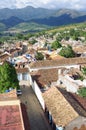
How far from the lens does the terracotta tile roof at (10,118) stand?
22.0 meters

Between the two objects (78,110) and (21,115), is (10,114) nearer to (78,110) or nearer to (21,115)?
(21,115)

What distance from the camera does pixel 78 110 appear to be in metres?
28.2

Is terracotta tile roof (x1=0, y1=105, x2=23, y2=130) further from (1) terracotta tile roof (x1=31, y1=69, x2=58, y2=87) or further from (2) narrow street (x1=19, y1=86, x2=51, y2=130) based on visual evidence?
(1) terracotta tile roof (x1=31, y1=69, x2=58, y2=87)

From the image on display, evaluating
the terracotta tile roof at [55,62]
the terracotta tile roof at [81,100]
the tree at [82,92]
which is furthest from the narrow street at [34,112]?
the terracotta tile roof at [55,62]

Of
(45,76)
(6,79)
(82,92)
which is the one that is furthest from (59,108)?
(45,76)

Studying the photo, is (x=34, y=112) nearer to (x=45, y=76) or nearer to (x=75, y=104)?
(x=75, y=104)

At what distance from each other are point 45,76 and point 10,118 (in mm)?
23601

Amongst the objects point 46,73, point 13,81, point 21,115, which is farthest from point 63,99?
point 46,73

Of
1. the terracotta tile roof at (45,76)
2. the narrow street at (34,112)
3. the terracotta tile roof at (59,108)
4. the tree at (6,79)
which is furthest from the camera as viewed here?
the terracotta tile roof at (45,76)

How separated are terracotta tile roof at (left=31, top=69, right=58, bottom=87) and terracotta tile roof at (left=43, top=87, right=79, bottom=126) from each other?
10.0 meters

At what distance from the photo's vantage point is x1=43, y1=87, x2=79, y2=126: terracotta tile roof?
86.7 feet

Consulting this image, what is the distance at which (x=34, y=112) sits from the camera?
34.4m

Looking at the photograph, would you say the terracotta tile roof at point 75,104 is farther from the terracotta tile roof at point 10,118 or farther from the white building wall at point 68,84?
the terracotta tile roof at point 10,118

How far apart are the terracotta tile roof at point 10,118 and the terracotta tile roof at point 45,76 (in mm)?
18334
